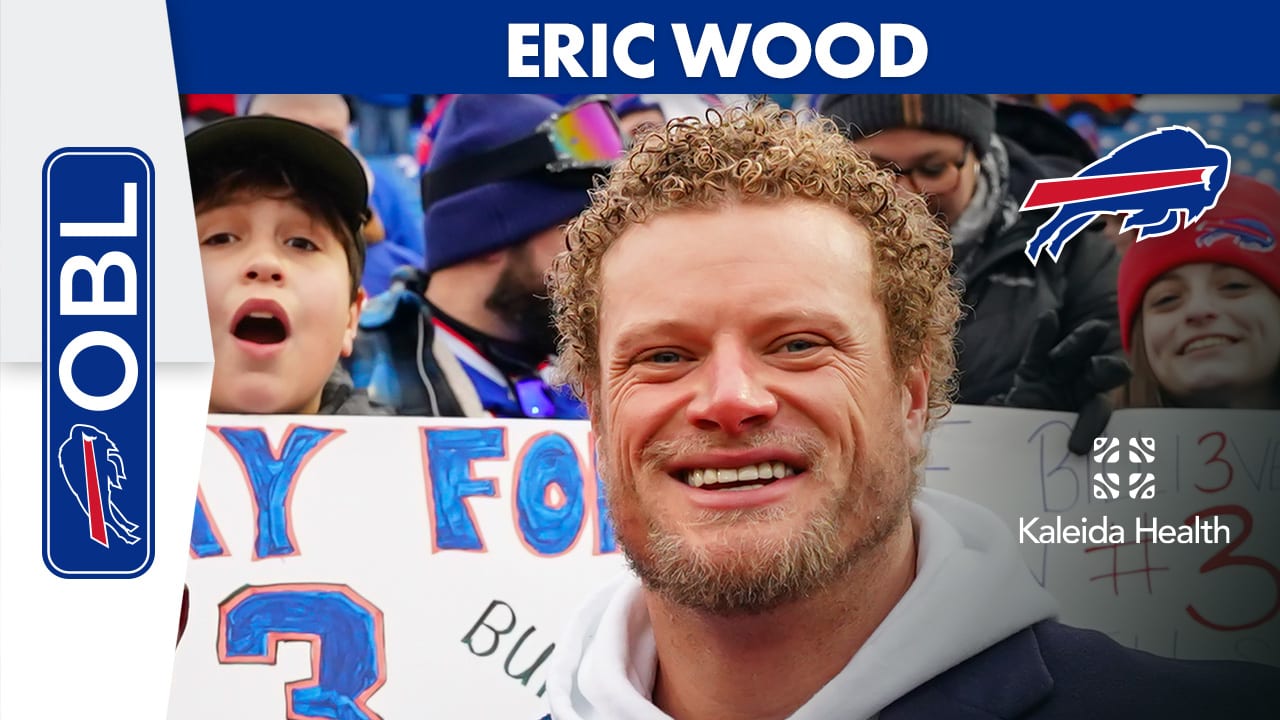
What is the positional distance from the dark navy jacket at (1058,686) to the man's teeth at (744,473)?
1.40 feet

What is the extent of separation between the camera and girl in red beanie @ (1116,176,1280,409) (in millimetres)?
2977

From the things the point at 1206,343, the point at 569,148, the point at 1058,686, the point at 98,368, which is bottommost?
the point at 1058,686

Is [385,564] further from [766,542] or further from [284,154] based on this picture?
[766,542]

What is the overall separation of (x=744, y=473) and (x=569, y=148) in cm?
106

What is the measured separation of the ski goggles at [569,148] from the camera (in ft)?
9.91

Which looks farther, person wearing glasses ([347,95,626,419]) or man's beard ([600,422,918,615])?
person wearing glasses ([347,95,626,419])

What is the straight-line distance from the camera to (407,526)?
10.0ft

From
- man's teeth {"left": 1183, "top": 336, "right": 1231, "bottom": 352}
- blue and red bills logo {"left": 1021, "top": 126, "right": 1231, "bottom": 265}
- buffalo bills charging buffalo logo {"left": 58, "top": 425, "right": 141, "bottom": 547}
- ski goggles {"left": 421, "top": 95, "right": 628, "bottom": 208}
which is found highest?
ski goggles {"left": 421, "top": 95, "right": 628, "bottom": 208}

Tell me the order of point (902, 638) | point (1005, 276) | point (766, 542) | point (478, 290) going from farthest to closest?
1. point (478, 290)
2. point (1005, 276)
3. point (902, 638)
4. point (766, 542)

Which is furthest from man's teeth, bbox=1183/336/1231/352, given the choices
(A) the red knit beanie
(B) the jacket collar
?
(B) the jacket collar

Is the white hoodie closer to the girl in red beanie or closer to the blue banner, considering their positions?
the girl in red beanie

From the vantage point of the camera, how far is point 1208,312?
299 cm

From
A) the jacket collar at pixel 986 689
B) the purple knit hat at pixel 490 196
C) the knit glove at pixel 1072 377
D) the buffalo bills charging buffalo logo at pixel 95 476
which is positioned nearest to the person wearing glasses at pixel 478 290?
the purple knit hat at pixel 490 196

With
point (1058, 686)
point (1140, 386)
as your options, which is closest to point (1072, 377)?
point (1140, 386)
